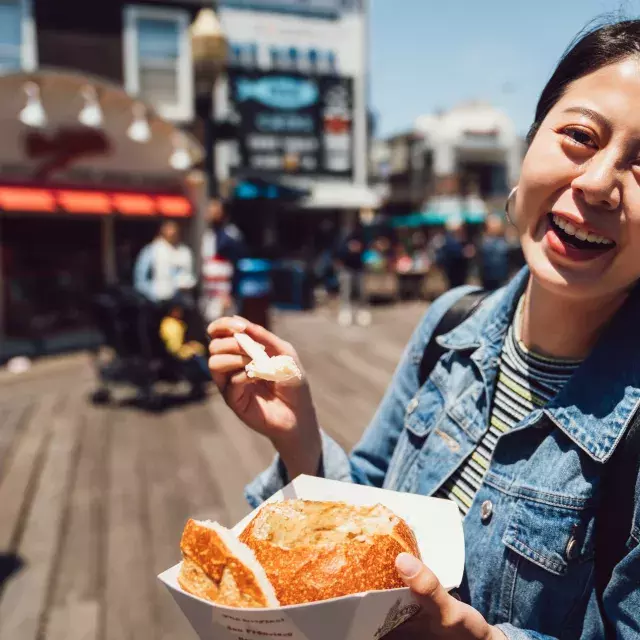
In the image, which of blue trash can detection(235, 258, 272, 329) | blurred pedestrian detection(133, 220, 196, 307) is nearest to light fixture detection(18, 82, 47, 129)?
blurred pedestrian detection(133, 220, 196, 307)

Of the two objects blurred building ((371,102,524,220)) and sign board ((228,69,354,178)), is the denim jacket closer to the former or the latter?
sign board ((228,69,354,178))

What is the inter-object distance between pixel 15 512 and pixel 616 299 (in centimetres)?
394

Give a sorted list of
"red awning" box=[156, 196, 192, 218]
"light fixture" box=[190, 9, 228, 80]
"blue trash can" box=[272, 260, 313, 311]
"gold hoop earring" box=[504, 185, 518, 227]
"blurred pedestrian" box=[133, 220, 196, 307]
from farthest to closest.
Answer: "blue trash can" box=[272, 260, 313, 311] < "red awning" box=[156, 196, 192, 218] < "blurred pedestrian" box=[133, 220, 196, 307] < "light fixture" box=[190, 9, 228, 80] < "gold hoop earring" box=[504, 185, 518, 227]

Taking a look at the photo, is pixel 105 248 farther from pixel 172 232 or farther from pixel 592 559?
pixel 592 559

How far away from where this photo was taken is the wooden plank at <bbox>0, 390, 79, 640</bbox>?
2.96m

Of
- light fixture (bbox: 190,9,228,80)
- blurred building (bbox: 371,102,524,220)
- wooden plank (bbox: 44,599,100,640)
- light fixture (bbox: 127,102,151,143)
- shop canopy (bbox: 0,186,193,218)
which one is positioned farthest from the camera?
blurred building (bbox: 371,102,524,220)

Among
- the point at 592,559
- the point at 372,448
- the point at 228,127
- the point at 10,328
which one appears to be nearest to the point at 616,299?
the point at 592,559

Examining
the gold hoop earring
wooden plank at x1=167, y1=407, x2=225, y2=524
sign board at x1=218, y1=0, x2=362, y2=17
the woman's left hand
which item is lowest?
wooden plank at x1=167, y1=407, x2=225, y2=524

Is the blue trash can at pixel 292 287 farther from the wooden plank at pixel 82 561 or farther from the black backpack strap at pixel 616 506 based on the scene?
the black backpack strap at pixel 616 506

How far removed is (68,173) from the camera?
9.76 metres

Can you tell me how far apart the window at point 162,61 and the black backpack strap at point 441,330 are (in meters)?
12.4

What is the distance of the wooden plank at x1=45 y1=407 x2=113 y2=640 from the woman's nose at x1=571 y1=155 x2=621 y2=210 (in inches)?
110

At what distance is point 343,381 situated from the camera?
7.27 meters

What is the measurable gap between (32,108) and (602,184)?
830 centimetres
